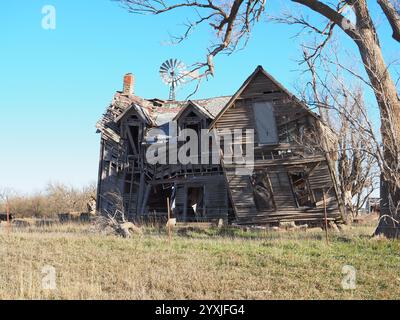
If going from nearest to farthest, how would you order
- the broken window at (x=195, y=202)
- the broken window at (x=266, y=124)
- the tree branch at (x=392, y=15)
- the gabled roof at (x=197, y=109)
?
the tree branch at (x=392, y=15)
the broken window at (x=266, y=124)
the gabled roof at (x=197, y=109)
the broken window at (x=195, y=202)

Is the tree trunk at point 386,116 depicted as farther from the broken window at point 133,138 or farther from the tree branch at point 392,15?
the broken window at point 133,138

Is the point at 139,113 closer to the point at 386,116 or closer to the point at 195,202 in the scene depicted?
the point at 195,202

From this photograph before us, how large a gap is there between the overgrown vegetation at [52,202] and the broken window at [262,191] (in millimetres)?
21501

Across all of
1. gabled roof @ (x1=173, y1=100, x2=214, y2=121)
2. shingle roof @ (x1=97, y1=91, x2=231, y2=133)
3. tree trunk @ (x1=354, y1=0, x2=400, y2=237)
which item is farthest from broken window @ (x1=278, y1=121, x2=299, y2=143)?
tree trunk @ (x1=354, y1=0, x2=400, y2=237)

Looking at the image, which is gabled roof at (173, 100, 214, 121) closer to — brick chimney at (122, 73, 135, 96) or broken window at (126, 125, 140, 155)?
broken window at (126, 125, 140, 155)

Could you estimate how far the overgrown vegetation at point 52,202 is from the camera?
38.6 metres

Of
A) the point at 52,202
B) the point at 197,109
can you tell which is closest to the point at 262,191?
the point at 197,109

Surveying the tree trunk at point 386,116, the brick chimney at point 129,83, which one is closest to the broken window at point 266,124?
the tree trunk at point 386,116

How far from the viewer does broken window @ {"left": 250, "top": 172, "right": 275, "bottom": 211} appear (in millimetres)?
19281

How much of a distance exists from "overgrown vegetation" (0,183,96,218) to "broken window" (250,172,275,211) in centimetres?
2150

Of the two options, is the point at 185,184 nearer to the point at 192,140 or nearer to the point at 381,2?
the point at 192,140

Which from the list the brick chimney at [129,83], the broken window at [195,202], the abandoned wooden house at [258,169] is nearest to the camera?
the abandoned wooden house at [258,169]

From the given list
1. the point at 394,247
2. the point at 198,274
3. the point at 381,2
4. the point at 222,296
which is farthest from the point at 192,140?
the point at 222,296

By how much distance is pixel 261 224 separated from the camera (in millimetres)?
19234
